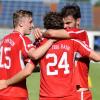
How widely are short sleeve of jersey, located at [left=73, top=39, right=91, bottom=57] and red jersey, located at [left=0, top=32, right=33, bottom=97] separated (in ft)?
1.79

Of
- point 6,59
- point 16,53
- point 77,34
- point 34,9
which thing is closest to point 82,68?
point 77,34

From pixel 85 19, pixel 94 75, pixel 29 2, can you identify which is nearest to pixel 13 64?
pixel 94 75

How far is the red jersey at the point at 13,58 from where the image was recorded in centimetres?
468

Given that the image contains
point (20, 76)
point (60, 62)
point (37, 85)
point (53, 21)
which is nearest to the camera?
point (53, 21)

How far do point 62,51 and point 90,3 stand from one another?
35716 mm

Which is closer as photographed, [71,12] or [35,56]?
[35,56]

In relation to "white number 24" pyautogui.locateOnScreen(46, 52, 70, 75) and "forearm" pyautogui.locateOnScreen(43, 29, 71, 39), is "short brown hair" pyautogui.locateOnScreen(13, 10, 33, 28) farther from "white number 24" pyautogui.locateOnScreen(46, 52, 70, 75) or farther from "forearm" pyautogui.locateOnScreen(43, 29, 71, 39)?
"white number 24" pyautogui.locateOnScreen(46, 52, 70, 75)

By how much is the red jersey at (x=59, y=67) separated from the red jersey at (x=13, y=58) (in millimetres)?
389

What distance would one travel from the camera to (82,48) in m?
4.36

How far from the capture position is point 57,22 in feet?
13.7

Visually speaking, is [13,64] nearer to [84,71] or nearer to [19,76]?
[19,76]

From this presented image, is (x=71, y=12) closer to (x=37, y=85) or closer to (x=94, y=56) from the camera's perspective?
(x=94, y=56)

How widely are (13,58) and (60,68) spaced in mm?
629

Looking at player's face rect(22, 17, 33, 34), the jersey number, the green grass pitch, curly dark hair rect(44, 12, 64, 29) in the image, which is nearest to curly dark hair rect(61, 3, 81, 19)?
player's face rect(22, 17, 33, 34)
